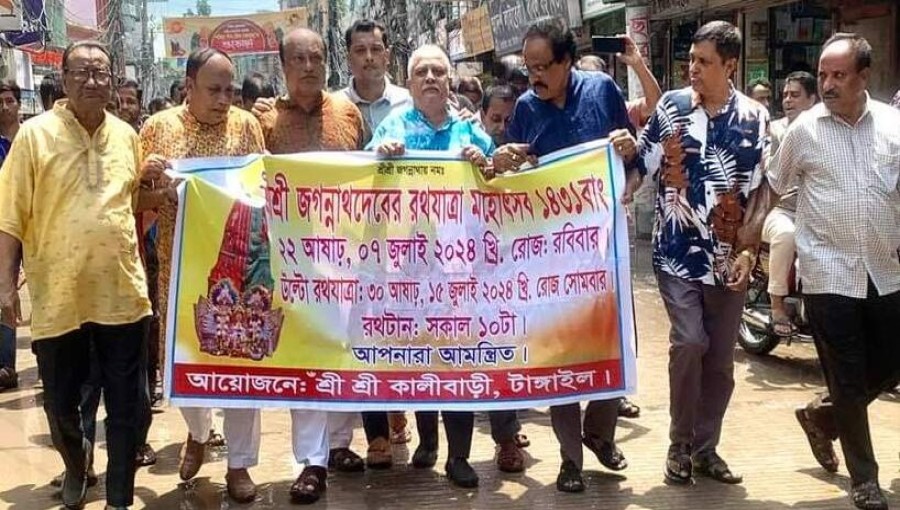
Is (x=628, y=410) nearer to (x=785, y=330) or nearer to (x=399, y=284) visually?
(x=785, y=330)

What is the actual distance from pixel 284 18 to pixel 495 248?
3404 centimetres

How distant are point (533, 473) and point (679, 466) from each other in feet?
2.25

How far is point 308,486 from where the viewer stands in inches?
169

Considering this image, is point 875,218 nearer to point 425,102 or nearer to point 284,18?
point 425,102

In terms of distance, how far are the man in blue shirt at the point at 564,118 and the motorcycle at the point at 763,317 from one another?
8.40 feet

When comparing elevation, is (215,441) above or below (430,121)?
below

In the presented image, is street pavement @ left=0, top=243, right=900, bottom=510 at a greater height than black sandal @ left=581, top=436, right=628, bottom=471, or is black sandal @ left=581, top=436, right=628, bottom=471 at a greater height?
black sandal @ left=581, top=436, right=628, bottom=471

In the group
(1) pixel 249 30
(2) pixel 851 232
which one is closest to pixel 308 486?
(2) pixel 851 232

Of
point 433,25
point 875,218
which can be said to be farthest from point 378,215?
point 433,25

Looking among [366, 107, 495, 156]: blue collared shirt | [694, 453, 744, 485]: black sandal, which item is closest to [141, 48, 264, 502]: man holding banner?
[366, 107, 495, 156]: blue collared shirt

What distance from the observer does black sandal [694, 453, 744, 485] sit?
14.7 feet

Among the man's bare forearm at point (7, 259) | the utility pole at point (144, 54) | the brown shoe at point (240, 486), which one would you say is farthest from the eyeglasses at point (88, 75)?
the utility pole at point (144, 54)

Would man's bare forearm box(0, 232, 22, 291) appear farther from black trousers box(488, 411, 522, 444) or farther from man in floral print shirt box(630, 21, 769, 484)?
man in floral print shirt box(630, 21, 769, 484)

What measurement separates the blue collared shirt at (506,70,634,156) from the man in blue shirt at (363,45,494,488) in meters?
0.25
